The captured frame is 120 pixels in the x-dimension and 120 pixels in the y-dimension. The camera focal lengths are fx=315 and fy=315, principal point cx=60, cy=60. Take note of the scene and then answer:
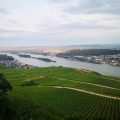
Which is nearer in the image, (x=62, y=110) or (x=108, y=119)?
(x=108, y=119)

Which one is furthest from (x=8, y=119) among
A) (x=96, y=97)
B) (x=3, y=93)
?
(x=96, y=97)

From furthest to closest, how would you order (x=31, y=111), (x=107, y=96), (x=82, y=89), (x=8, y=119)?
(x=82, y=89) < (x=107, y=96) < (x=31, y=111) < (x=8, y=119)

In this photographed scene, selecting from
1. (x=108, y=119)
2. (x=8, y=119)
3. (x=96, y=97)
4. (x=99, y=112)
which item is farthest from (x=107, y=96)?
(x=8, y=119)

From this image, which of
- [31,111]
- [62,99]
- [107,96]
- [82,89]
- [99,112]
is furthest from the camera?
[82,89]

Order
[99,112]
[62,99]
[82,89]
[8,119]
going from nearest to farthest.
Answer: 1. [8,119]
2. [99,112]
3. [62,99]
4. [82,89]

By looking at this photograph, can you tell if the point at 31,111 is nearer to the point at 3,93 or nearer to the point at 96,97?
the point at 3,93

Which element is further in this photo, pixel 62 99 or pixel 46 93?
pixel 46 93

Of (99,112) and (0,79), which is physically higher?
(0,79)

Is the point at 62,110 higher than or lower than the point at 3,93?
lower

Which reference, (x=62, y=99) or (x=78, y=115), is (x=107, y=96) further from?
(x=78, y=115)
